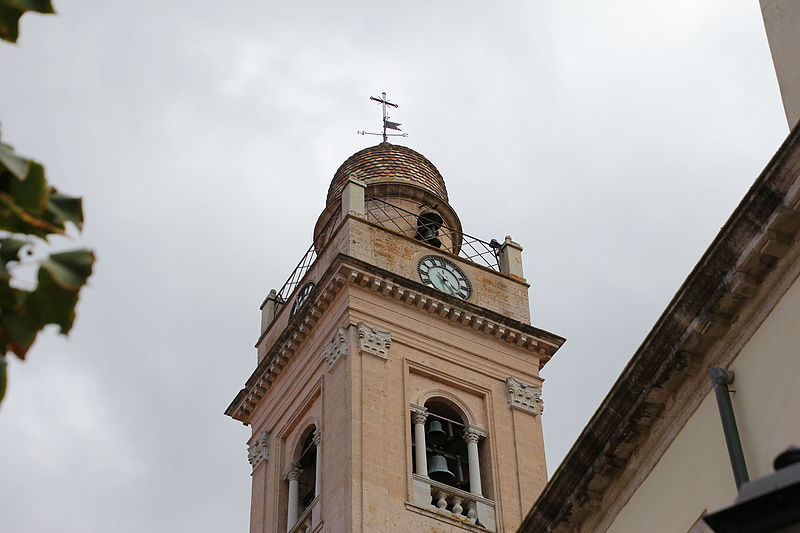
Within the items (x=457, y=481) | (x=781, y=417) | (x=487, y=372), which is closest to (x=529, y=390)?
(x=487, y=372)

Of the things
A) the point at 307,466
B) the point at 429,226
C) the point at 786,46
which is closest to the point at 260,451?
the point at 307,466

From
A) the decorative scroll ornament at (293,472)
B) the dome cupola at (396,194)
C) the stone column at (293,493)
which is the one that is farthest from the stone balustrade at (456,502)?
the dome cupola at (396,194)

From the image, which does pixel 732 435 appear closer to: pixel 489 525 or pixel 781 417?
pixel 781 417

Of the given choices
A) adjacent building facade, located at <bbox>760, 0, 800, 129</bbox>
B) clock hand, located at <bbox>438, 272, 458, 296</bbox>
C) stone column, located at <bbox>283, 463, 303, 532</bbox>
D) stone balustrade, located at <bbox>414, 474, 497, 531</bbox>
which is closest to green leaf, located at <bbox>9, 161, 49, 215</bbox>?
adjacent building facade, located at <bbox>760, 0, 800, 129</bbox>

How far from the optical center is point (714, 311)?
13.5m

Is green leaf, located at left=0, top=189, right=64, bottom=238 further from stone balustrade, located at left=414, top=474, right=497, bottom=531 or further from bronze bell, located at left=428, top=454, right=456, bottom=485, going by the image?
bronze bell, located at left=428, top=454, right=456, bottom=485

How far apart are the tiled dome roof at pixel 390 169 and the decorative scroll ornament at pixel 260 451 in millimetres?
6405

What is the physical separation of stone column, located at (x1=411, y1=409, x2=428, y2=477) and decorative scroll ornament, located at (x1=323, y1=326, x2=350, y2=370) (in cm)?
176

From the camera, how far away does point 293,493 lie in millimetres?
29641

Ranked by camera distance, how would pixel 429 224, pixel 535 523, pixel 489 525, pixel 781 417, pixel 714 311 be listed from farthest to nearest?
pixel 429 224 → pixel 489 525 → pixel 535 523 → pixel 714 311 → pixel 781 417

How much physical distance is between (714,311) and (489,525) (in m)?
14.7

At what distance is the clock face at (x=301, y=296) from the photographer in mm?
31462

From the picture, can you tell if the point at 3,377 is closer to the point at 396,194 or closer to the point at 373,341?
the point at 373,341

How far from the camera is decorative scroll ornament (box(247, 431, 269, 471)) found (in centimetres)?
3111
